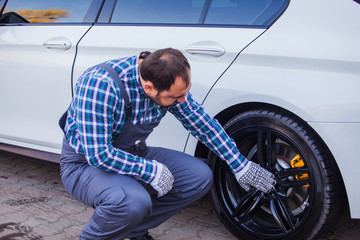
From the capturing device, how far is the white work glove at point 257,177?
232 cm

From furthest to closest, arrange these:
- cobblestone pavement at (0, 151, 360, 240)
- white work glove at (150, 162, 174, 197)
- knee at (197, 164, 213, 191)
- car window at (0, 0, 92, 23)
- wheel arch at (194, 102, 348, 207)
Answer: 1. car window at (0, 0, 92, 23)
2. cobblestone pavement at (0, 151, 360, 240)
3. knee at (197, 164, 213, 191)
4. wheel arch at (194, 102, 348, 207)
5. white work glove at (150, 162, 174, 197)

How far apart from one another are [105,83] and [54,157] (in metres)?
1.22

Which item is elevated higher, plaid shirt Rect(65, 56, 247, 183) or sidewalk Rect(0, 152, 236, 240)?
plaid shirt Rect(65, 56, 247, 183)

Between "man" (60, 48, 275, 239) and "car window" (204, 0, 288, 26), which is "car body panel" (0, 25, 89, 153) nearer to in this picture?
"man" (60, 48, 275, 239)

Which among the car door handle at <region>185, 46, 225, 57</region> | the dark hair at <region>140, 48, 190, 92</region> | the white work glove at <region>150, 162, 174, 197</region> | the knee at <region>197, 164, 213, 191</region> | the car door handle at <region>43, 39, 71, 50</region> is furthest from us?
the car door handle at <region>43, 39, 71, 50</region>

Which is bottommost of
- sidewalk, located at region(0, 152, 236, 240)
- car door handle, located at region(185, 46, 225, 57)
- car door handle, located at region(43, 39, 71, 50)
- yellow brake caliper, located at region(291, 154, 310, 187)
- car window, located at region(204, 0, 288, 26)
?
sidewalk, located at region(0, 152, 236, 240)

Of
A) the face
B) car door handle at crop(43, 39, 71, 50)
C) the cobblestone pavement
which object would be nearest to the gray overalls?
the face

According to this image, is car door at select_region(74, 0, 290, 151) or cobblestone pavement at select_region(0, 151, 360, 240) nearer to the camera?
car door at select_region(74, 0, 290, 151)

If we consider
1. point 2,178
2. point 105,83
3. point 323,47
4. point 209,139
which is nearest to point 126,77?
point 105,83

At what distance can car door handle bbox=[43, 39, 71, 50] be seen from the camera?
2912mm

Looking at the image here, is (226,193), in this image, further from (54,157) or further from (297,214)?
(54,157)

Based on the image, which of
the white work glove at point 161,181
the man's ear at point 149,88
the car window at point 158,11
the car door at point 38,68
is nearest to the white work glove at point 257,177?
the white work glove at point 161,181

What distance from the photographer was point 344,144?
2.06m

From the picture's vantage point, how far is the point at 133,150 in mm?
2244
